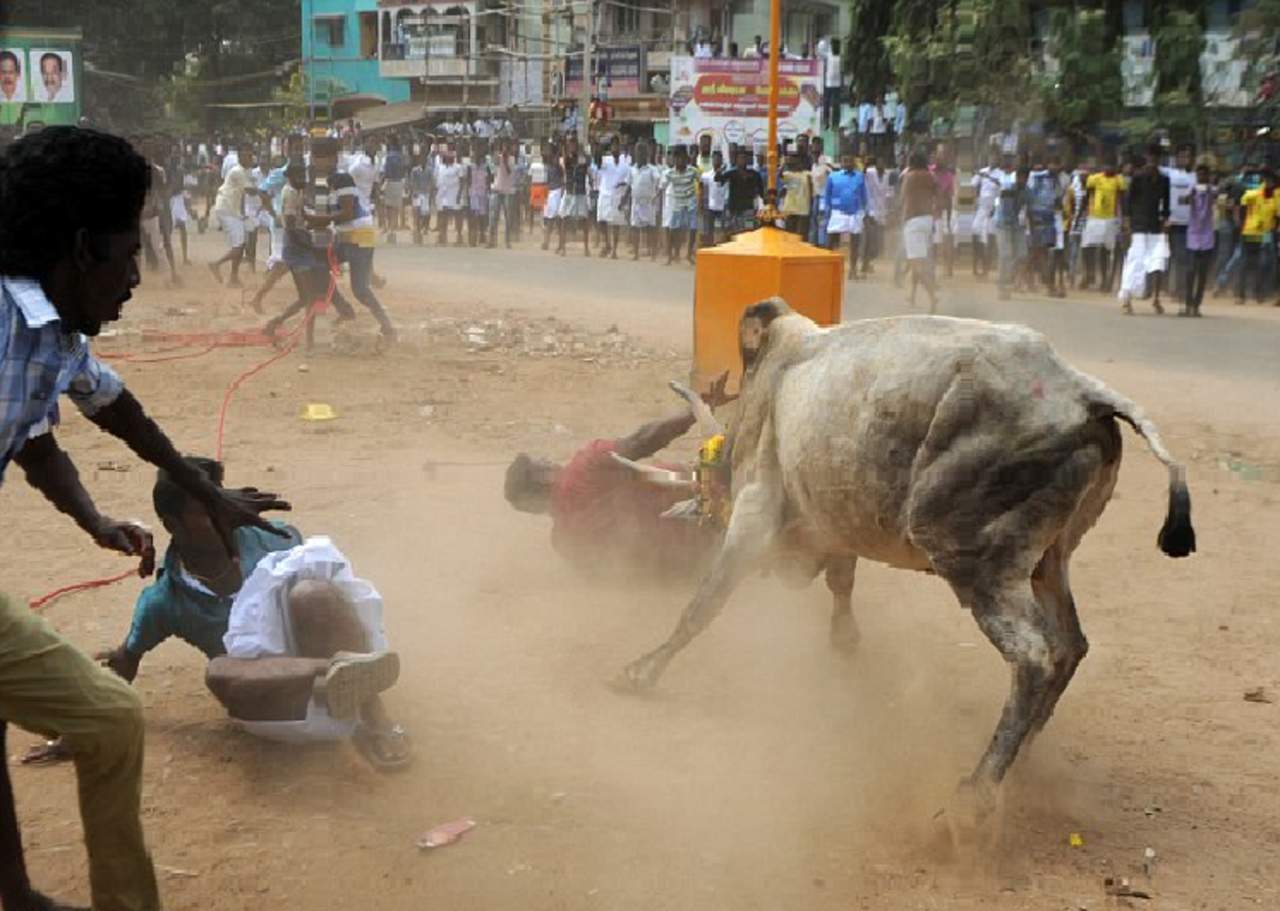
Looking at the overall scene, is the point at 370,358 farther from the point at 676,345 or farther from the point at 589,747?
the point at 589,747

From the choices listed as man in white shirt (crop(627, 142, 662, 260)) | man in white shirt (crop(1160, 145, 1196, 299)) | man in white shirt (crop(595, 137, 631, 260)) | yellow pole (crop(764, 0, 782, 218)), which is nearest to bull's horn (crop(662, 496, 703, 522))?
yellow pole (crop(764, 0, 782, 218))

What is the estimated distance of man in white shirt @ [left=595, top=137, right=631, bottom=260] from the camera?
25094 millimetres

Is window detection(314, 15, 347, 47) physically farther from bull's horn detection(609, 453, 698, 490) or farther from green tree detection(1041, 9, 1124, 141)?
bull's horn detection(609, 453, 698, 490)

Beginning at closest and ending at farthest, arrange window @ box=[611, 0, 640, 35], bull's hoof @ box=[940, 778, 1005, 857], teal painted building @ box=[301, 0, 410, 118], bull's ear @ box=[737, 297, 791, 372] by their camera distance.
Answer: bull's hoof @ box=[940, 778, 1005, 857] < bull's ear @ box=[737, 297, 791, 372] < window @ box=[611, 0, 640, 35] < teal painted building @ box=[301, 0, 410, 118]

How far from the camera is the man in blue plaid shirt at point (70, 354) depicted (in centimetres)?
291

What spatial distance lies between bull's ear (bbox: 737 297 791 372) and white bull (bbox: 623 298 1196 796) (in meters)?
0.48

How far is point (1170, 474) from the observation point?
419 centimetres

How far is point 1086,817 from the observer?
14.5 feet

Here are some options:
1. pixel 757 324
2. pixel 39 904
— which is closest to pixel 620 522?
pixel 757 324

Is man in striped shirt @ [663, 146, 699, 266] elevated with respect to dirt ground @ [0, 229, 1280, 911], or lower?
elevated

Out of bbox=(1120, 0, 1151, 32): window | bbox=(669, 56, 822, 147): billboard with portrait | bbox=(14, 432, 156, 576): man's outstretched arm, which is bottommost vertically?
bbox=(14, 432, 156, 576): man's outstretched arm

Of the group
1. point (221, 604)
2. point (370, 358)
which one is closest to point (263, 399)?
point (370, 358)

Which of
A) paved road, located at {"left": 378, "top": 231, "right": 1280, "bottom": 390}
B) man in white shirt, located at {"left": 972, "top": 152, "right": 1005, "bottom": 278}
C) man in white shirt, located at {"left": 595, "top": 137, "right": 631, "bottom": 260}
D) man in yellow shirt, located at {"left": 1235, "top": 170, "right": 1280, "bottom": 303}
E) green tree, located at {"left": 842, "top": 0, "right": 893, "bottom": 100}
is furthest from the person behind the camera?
green tree, located at {"left": 842, "top": 0, "right": 893, "bottom": 100}

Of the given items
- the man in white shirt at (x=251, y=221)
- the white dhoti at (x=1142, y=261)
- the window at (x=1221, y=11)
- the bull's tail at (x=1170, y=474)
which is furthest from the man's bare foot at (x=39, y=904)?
the window at (x=1221, y=11)
